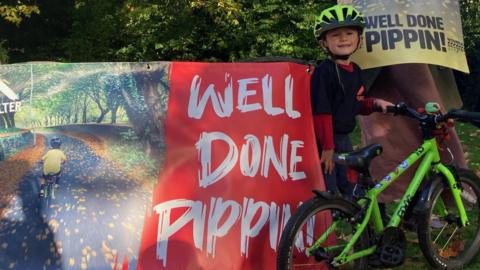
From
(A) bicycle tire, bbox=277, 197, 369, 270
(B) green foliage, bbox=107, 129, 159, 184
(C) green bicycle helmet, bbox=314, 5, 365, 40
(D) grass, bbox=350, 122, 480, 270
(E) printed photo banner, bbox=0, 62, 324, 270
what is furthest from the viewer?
(D) grass, bbox=350, 122, 480, 270

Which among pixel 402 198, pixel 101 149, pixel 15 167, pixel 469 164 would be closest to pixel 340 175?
pixel 402 198

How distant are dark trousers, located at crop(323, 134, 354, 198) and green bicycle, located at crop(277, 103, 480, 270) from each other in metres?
0.24

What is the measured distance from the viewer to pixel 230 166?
3.12 metres

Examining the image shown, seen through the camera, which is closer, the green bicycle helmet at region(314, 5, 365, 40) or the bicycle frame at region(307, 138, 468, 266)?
the bicycle frame at region(307, 138, 468, 266)

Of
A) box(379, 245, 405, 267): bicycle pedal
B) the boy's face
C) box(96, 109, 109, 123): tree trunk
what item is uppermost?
the boy's face

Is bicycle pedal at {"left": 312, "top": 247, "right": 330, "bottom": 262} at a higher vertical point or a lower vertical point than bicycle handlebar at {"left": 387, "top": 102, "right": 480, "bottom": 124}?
lower

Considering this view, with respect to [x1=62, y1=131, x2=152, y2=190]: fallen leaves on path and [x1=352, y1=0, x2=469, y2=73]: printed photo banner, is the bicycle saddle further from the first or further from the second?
[x1=62, y1=131, x2=152, y2=190]: fallen leaves on path

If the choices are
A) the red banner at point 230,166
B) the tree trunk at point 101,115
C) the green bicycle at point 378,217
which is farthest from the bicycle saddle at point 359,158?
the tree trunk at point 101,115

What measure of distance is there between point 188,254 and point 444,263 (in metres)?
1.57

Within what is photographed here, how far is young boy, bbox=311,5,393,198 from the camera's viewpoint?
3.11 metres

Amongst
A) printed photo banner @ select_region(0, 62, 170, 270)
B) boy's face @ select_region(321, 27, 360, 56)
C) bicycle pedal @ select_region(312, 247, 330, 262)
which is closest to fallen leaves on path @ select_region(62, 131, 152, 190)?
printed photo banner @ select_region(0, 62, 170, 270)

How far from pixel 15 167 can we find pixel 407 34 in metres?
2.49

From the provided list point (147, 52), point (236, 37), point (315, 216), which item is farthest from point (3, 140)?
point (147, 52)

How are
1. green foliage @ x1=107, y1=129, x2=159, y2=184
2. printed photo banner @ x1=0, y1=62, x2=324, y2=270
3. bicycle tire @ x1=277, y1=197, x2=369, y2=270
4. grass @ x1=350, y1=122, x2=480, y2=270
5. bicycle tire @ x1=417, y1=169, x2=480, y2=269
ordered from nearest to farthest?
1. bicycle tire @ x1=277, y1=197, x2=369, y2=270
2. printed photo banner @ x1=0, y1=62, x2=324, y2=270
3. green foliage @ x1=107, y1=129, x2=159, y2=184
4. bicycle tire @ x1=417, y1=169, x2=480, y2=269
5. grass @ x1=350, y1=122, x2=480, y2=270
